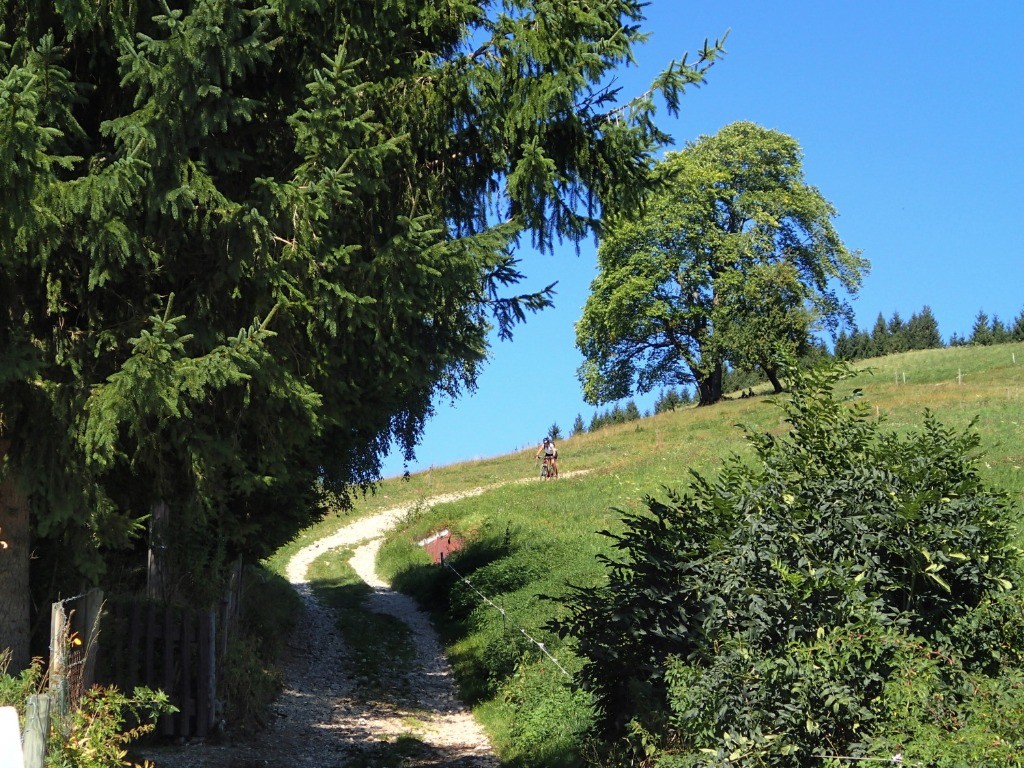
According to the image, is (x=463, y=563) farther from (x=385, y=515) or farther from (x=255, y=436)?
(x=385, y=515)

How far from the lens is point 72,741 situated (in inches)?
282

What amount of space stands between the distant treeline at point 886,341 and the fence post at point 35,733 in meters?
79.2

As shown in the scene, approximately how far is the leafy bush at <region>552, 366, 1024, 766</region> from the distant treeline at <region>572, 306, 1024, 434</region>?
76800 millimetres

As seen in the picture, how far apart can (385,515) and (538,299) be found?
115 ft

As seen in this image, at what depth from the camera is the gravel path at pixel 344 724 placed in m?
11.8

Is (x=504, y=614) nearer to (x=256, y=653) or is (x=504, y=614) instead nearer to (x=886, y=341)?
(x=256, y=653)

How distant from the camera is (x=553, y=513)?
1158 inches

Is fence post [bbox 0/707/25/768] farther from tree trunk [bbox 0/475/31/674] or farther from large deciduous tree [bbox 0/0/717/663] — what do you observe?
tree trunk [bbox 0/475/31/674]

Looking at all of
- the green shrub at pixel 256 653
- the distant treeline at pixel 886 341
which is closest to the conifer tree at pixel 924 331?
the distant treeline at pixel 886 341

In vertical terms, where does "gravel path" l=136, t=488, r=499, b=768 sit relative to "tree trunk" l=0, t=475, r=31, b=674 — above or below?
below

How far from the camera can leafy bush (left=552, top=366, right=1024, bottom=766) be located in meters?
6.50

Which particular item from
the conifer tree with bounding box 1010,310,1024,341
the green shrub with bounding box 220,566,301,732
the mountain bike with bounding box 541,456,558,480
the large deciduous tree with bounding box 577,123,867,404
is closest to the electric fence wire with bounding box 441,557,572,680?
the green shrub with bounding box 220,566,301,732

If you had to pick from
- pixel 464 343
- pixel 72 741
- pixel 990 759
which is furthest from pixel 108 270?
pixel 990 759

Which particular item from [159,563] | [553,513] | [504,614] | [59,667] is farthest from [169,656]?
[553,513]
